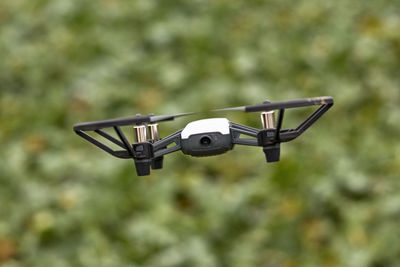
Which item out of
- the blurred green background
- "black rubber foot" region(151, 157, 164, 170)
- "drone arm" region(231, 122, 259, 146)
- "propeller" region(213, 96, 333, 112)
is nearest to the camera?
"propeller" region(213, 96, 333, 112)

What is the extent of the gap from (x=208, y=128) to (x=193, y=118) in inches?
260

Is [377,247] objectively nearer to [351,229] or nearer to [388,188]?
[351,229]

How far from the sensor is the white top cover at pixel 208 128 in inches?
51.0

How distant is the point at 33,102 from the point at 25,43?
1.67 metres

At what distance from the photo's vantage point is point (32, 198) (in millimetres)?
7621

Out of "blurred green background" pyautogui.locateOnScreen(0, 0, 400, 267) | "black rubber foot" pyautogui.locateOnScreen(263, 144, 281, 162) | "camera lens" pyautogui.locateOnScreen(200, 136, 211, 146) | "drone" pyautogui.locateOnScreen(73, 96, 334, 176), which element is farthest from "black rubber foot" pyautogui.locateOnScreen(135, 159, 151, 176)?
"blurred green background" pyautogui.locateOnScreen(0, 0, 400, 267)

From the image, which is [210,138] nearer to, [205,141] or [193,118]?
[205,141]

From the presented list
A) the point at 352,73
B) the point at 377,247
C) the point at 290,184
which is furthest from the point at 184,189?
the point at 352,73

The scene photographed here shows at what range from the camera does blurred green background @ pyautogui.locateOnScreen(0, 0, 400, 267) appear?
274 inches

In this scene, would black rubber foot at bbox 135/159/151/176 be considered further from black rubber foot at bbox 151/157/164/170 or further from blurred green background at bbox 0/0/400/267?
blurred green background at bbox 0/0/400/267

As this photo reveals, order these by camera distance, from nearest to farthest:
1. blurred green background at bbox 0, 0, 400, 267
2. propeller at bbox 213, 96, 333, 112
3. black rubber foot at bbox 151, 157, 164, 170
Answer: propeller at bbox 213, 96, 333, 112
black rubber foot at bbox 151, 157, 164, 170
blurred green background at bbox 0, 0, 400, 267

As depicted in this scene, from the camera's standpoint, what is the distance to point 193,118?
7.89 metres

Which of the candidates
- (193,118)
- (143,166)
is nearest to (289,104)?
(143,166)

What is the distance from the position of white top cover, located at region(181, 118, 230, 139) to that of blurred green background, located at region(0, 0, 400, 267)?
5603 millimetres
